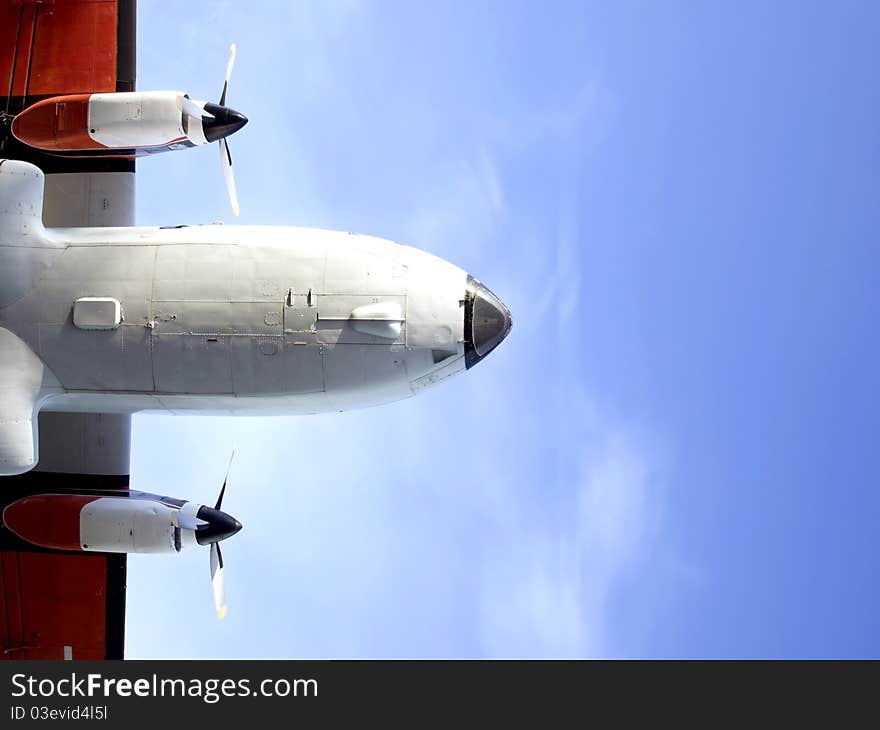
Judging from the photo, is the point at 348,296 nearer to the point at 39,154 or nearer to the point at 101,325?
the point at 101,325

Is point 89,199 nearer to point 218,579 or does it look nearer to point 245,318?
point 245,318

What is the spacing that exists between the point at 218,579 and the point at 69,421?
6103 mm

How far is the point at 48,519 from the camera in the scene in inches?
830

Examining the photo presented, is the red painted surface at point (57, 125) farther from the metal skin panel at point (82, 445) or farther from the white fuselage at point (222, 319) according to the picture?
the metal skin panel at point (82, 445)

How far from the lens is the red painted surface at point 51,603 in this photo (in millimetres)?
23625

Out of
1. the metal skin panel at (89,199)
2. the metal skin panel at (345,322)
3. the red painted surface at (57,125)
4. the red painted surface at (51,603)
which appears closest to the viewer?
the metal skin panel at (345,322)

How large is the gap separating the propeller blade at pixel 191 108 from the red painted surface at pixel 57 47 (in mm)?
4236

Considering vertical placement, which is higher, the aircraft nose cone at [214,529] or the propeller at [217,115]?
the propeller at [217,115]

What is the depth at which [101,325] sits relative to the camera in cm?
1886

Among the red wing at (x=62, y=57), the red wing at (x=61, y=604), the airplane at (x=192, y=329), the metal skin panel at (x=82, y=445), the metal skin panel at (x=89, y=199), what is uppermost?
the red wing at (x=62, y=57)

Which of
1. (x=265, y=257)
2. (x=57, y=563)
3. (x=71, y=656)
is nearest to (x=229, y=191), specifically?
(x=265, y=257)

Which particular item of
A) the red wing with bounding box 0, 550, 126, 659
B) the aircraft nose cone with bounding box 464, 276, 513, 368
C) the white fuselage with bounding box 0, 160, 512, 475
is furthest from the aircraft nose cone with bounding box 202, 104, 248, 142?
the red wing with bounding box 0, 550, 126, 659

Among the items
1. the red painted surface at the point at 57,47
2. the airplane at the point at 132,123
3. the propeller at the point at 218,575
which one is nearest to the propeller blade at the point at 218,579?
the propeller at the point at 218,575

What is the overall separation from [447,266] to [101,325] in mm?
7782
